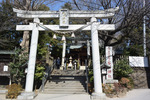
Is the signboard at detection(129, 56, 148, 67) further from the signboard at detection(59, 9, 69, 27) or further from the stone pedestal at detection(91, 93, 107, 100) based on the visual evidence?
the signboard at detection(59, 9, 69, 27)

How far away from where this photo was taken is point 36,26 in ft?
27.9

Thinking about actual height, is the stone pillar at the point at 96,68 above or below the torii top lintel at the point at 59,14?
below

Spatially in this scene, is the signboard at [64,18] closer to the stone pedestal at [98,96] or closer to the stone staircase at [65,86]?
the stone staircase at [65,86]

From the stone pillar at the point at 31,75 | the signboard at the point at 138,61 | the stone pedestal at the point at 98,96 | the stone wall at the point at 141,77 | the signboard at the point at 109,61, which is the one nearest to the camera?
the stone pedestal at the point at 98,96

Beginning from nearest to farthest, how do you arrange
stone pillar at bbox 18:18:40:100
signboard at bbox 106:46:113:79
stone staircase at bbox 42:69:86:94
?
stone pillar at bbox 18:18:40:100 < stone staircase at bbox 42:69:86:94 < signboard at bbox 106:46:113:79

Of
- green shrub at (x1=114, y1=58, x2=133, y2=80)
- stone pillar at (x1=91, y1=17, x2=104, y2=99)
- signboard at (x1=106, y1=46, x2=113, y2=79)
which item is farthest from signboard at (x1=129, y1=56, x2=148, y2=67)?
stone pillar at (x1=91, y1=17, x2=104, y2=99)

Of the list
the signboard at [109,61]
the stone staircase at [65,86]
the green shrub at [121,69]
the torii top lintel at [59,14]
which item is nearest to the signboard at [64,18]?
the torii top lintel at [59,14]

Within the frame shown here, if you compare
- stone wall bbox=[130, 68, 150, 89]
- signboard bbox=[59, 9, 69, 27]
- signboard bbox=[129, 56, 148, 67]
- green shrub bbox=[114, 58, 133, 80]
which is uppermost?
signboard bbox=[59, 9, 69, 27]

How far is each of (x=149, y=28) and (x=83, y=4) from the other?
27.3 feet

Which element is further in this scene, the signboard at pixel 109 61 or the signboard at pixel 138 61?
the signboard at pixel 138 61

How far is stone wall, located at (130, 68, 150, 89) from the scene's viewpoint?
414 inches

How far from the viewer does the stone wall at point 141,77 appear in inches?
414

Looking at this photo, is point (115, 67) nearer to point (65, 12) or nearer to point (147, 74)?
point (147, 74)

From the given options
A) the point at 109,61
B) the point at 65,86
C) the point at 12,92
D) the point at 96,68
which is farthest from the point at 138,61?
the point at 12,92
